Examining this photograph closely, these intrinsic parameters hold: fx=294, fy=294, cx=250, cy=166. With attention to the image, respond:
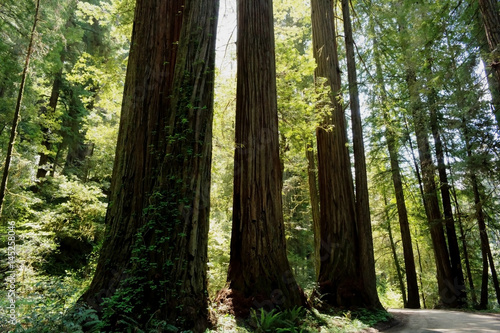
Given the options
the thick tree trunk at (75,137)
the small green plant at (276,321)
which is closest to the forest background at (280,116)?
the thick tree trunk at (75,137)

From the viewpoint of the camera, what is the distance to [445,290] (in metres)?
10.5

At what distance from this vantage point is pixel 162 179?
13.6 feet

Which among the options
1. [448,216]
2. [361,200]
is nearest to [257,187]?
[361,200]

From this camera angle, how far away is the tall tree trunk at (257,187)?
15.8ft

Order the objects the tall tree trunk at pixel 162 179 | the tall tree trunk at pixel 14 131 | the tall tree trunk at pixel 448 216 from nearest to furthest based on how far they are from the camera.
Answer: the tall tree trunk at pixel 162 179, the tall tree trunk at pixel 14 131, the tall tree trunk at pixel 448 216

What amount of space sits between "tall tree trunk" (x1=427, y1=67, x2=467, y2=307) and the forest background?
→ 119 mm

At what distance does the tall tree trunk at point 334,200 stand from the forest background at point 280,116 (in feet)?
1.83

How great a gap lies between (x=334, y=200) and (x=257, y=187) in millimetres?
2802

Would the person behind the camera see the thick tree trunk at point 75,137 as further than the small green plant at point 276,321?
Yes

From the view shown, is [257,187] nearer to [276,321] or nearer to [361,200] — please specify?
[276,321]

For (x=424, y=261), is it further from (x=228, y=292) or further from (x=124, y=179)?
(x=124, y=179)

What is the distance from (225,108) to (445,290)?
397 inches

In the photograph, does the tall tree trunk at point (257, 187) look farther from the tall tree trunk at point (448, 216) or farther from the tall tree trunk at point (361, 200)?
the tall tree trunk at point (448, 216)

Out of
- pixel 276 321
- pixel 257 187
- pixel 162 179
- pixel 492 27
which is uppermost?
pixel 492 27
